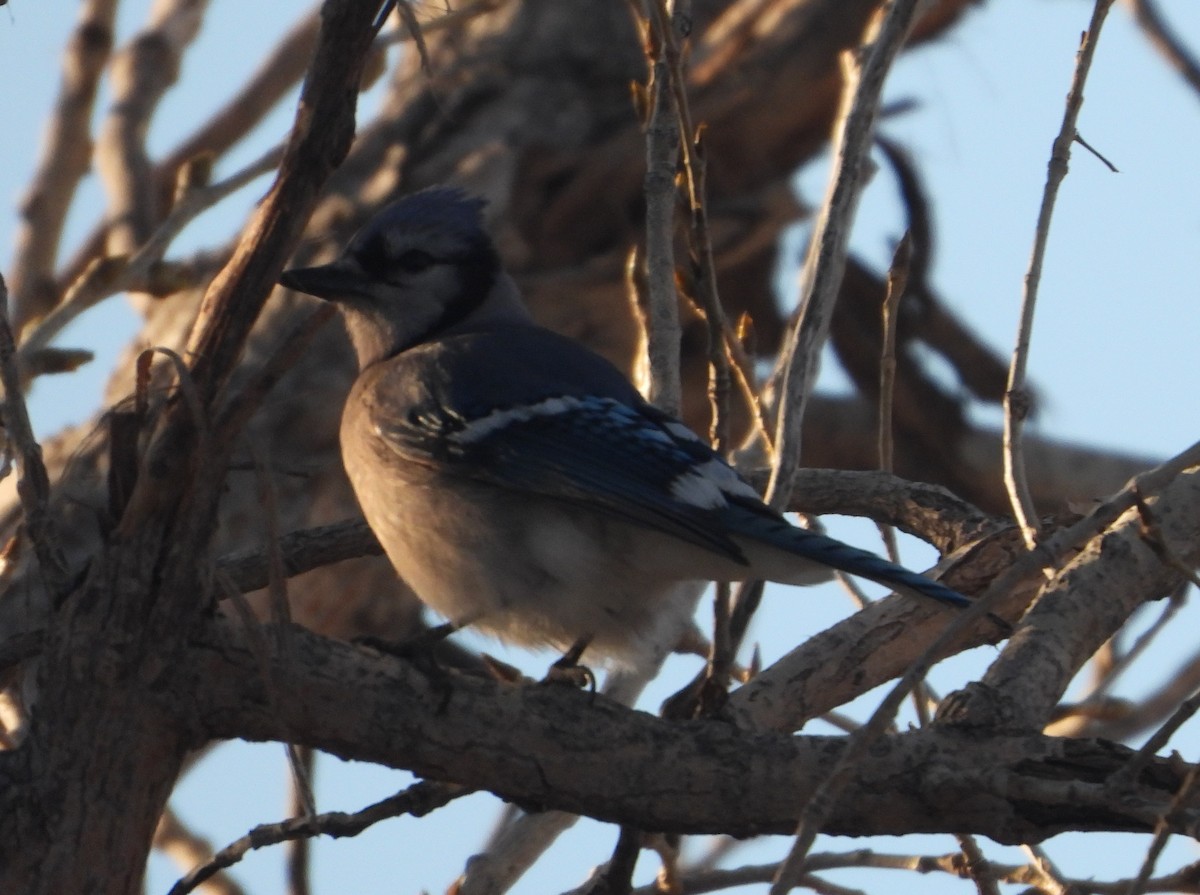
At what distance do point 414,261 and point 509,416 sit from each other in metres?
0.67

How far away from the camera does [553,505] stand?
310cm

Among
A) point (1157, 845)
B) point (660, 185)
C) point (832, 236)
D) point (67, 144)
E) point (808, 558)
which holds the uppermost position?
point (67, 144)

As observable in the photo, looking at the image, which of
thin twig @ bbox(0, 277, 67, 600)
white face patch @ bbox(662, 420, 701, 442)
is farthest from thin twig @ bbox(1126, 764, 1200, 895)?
white face patch @ bbox(662, 420, 701, 442)

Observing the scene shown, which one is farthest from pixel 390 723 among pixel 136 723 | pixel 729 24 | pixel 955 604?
pixel 729 24

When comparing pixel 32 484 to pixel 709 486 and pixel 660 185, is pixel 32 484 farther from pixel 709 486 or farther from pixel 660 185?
pixel 709 486

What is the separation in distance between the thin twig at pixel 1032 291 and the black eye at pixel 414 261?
1614 millimetres

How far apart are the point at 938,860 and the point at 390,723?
1033 millimetres

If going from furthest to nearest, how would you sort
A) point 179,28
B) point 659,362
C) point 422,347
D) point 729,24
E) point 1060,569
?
point 729,24 → point 179,28 → point 422,347 → point 659,362 → point 1060,569

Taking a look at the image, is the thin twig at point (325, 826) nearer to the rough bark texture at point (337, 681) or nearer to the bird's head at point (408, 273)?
the rough bark texture at point (337, 681)

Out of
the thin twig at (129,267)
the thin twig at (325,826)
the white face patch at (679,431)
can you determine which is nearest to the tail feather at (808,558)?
the white face patch at (679,431)

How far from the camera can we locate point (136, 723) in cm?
209

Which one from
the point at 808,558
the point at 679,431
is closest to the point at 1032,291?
the point at 808,558

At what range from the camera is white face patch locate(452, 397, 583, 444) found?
129 inches

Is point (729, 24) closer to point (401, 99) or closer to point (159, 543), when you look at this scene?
point (401, 99)
